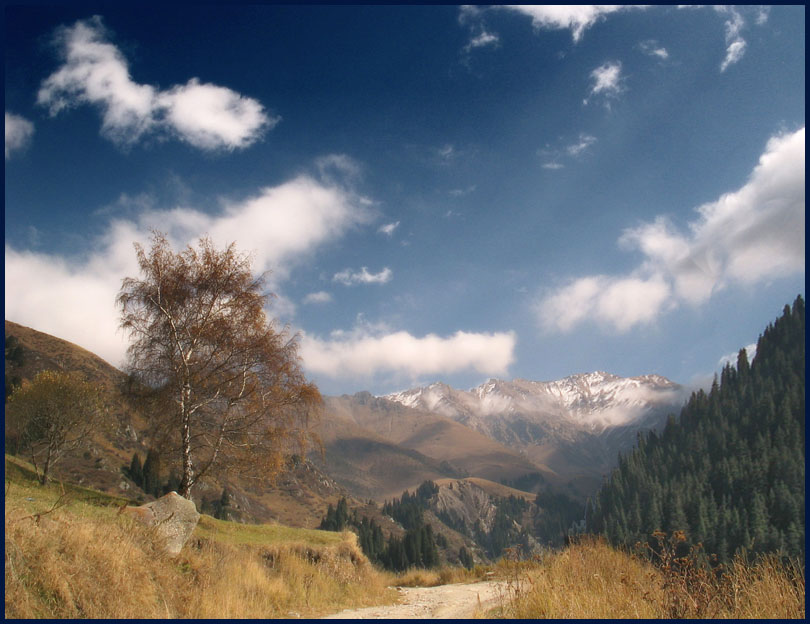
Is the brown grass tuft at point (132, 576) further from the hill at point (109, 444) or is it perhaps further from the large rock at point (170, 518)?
the hill at point (109, 444)

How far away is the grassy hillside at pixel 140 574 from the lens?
8.21 meters

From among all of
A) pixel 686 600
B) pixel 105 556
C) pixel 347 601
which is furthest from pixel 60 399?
pixel 686 600

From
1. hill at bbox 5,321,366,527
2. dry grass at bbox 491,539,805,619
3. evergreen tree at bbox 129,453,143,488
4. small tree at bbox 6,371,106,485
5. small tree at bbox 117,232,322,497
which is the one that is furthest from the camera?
evergreen tree at bbox 129,453,143,488

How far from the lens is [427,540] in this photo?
403 ft

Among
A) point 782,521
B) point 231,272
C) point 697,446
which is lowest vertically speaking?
point 782,521

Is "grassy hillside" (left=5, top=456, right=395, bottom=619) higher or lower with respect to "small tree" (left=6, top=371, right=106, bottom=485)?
lower

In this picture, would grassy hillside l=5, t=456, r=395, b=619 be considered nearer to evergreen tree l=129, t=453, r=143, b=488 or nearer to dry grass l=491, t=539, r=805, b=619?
dry grass l=491, t=539, r=805, b=619

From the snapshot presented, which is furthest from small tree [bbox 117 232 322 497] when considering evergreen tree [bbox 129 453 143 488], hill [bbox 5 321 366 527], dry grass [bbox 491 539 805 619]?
evergreen tree [bbox 129 453 143 488]

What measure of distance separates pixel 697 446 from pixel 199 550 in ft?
718

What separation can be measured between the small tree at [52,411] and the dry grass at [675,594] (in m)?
33.3

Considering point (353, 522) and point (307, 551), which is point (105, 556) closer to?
point (307, 551)

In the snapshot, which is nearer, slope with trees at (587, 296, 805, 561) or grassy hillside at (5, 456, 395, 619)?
grassy hillside at (5, 456, 395, 619)

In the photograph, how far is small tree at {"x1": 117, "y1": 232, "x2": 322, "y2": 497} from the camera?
19.7m

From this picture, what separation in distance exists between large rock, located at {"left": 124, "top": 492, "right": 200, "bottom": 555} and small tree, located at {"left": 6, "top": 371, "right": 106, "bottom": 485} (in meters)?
23.6
